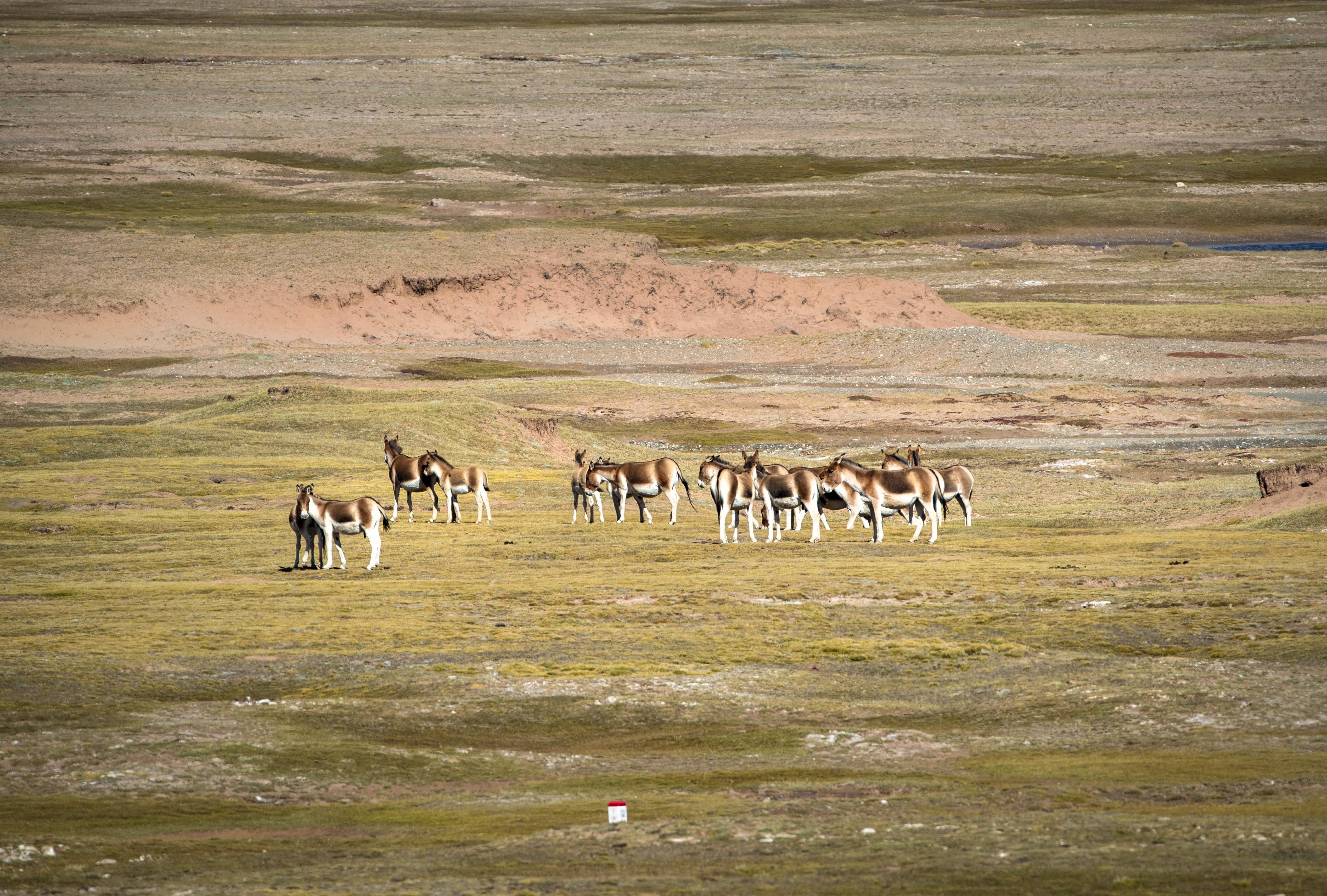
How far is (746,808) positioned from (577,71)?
178902 millimetres

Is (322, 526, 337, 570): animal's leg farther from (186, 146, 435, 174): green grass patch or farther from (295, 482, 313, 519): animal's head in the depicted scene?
(186, 146, 435, 174): green grass patch

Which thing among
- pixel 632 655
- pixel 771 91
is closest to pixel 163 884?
pixel 632 655

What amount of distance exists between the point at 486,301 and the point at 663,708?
65.9 m

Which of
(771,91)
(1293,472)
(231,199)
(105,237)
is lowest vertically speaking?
(1293,472)

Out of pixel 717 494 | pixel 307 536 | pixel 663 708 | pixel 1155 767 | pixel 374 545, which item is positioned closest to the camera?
pixel 1155 767

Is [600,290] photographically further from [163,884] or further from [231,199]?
[163,884]

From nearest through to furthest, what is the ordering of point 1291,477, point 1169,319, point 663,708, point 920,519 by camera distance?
point 663,708 → point 920,519 → point 1291,477 → point 1169,319

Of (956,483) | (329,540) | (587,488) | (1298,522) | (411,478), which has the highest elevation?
(411,478)

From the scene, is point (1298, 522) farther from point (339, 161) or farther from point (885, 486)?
point (339, 161)

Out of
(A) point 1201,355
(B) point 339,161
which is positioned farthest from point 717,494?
(B) point 339,161

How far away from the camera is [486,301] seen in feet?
274

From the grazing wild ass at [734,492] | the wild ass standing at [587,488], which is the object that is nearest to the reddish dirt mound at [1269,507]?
the grazing wild ass at [734,492]

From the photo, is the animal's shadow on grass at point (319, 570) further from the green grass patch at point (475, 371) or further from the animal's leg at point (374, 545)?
the green grass patch at point (475, 371)

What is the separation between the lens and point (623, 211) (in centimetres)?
12025
